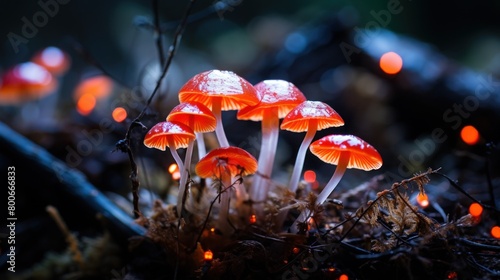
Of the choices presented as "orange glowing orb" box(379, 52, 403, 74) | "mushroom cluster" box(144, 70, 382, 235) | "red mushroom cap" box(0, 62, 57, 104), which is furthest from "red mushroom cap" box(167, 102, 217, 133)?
"orange glowing orb" box(379, 52, 403, 74)

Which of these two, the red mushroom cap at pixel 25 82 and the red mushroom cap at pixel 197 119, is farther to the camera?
the red mushroom cap at pixel 25 82

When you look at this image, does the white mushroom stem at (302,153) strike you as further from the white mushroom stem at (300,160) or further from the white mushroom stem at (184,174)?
the white mushroom stem at (184,174)

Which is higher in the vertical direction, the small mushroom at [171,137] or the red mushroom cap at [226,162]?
the small mushroom at [171,137]

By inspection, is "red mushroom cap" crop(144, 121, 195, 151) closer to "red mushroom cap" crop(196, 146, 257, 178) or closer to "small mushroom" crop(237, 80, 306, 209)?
"red mushroom cap" crop(196, 146, 257, 178)

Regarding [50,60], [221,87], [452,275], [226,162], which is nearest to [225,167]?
[226,162]

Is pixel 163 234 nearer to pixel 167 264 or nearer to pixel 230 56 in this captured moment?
pixel 167 264

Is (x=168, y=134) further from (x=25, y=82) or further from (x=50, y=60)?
(x=50, y=60)

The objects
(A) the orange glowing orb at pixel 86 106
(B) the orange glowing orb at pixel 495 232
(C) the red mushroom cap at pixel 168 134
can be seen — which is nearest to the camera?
(C) the red mushroom cap at pixel 168 134

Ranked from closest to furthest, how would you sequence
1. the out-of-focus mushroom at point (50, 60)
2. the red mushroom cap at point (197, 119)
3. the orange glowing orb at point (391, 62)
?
the red mushroom cap at point (197, 119) < the orange glowing orb at point (391, 62) < the out-of-focus mushroom at point (50, 60)

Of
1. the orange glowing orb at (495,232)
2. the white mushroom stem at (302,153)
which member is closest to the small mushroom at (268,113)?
the white mushroom stem at (302,153)
